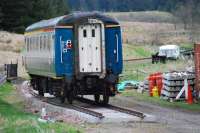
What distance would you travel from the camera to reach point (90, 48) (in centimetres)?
2519

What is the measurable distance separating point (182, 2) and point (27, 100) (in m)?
94.8

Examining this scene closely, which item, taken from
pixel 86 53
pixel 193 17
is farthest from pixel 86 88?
pixel 193 17

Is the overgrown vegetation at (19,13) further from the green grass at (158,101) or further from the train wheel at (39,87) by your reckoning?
the green grass at (158,101)

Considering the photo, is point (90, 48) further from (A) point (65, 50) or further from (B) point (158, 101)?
(B) point (158, 101)

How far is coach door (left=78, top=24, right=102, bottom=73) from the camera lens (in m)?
25.1

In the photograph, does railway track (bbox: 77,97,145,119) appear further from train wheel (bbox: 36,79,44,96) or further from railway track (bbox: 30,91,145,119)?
train wheel (bbox: 36,79,44,96)

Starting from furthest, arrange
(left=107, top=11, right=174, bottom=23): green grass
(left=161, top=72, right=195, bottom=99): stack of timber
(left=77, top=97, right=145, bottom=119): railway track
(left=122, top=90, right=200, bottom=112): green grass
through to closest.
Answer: (left=107, top=11, right=174, bottom=23): green grass, (left=161, top=72, right=195, bottom=99): stack of timber, (left=122, top=90, right=200, bottom=112): green grass, (left=77, top=97, right=145, bottom=119): railway track

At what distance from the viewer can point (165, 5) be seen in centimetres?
Result: 18988

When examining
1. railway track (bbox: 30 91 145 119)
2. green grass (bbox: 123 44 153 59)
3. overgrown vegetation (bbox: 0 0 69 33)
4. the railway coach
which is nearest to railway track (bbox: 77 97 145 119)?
railway track (bbox: 30 91 145 119)

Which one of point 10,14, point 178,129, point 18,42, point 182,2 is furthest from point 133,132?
point 182,2

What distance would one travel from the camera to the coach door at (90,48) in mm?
25125

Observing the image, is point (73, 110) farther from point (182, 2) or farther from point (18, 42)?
point (182, 2)

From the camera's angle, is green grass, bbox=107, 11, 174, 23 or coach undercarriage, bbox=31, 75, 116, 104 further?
green grass, bbox=107, 11, 174, 23

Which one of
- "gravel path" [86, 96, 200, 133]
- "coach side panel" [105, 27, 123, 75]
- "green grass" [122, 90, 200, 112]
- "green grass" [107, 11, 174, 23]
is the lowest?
"green grass" [122, 90, 200, 112]
